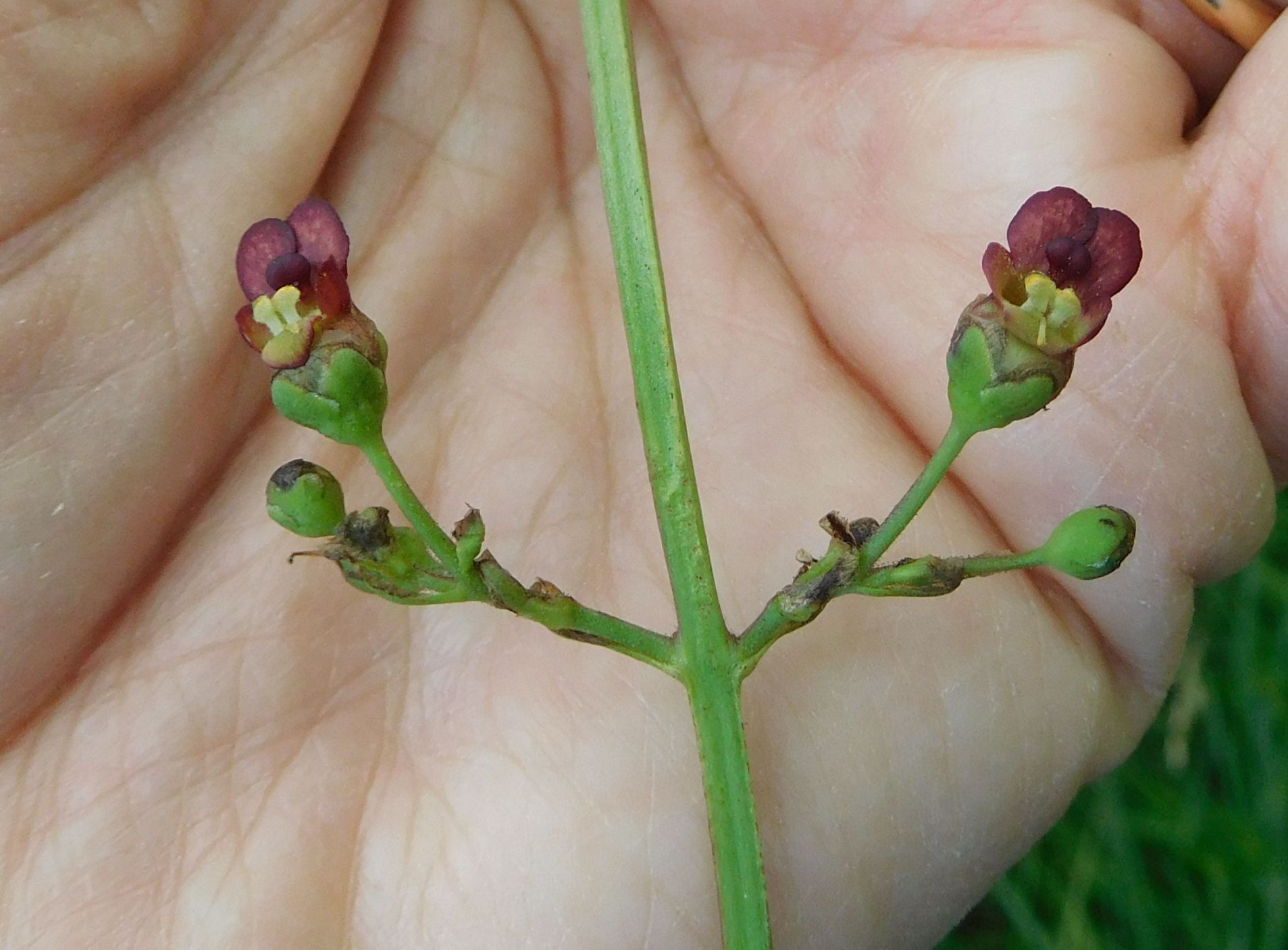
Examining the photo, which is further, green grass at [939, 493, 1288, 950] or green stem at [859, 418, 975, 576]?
green grass at [939, 493, 1288, 950]

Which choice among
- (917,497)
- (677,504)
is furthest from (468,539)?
(917,497)

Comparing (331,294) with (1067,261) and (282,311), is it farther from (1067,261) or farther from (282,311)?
(1067,261)

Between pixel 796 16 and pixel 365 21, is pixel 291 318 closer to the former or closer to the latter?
pixel 365 21

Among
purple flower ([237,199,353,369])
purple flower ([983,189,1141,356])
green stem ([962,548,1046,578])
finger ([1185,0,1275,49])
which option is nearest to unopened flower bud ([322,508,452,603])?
purple flower ([237,199,353,369])

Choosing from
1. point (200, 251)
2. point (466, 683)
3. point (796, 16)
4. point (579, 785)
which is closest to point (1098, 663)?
point (579, 785)

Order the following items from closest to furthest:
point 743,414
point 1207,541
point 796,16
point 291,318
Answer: point 291,318 < point 1207,541 < point 743,414 < point 796,16

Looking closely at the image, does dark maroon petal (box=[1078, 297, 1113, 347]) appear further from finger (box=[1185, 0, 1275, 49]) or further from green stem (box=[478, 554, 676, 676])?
finger (box=[1185, 0, 1275, 49])
